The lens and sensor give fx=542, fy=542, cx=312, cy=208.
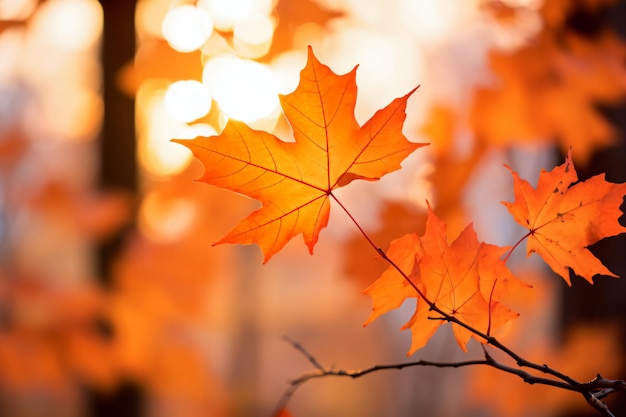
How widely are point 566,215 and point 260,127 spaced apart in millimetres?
1238

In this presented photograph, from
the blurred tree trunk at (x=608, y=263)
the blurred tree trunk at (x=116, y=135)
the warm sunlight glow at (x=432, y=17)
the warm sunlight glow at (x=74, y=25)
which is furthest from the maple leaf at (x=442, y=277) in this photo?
the warm sunlight glow at (x=74, y=25)

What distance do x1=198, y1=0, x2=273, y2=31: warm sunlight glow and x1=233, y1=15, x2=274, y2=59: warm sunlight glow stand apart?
0.02 m

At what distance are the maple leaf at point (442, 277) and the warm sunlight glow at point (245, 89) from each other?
39.5 inches

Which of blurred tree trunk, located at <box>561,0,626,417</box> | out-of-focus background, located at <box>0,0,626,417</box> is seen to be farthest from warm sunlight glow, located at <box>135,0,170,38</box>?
blurred tree trunk, located at <box>561,0,626,417</box>

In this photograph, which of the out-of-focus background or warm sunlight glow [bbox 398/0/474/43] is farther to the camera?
warm sunlight glow [bbox 398/0/474/43]

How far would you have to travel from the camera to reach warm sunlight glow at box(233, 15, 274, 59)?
1.46 meters

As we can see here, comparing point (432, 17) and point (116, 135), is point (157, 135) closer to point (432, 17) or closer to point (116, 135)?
point (116, 135)

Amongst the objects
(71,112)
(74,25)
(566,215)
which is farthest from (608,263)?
(71,112)

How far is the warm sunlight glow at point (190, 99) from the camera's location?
4.96ft

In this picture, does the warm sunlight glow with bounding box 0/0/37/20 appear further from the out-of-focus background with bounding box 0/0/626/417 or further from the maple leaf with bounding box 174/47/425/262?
the maple leaf with bounding box 174/47/425/262

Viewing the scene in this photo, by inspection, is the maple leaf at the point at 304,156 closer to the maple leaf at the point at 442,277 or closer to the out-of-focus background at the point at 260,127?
the maple leaf at the point at 442,277

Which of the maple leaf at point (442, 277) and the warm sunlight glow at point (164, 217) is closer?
the maple leaf at point (442, 277)

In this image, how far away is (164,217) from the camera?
185 centimetres

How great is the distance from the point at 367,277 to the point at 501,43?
2.08 ft
